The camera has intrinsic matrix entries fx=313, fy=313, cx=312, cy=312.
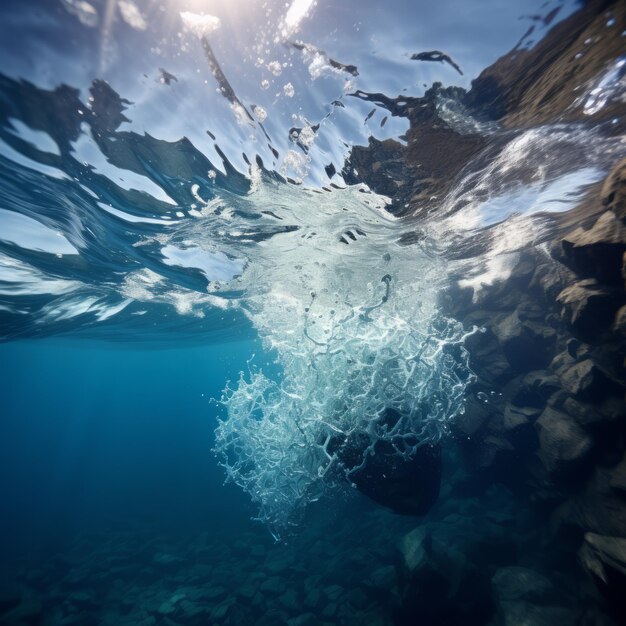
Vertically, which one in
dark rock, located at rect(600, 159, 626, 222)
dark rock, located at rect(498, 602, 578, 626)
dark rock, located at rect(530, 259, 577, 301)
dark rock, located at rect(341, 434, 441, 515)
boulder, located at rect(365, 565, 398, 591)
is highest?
dark rock, located at rect(600, 159, 626, 222)

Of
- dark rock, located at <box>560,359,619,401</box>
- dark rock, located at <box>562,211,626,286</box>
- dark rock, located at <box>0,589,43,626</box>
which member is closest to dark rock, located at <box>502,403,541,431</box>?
dark rock, located at <box>560,359,619,401</box>

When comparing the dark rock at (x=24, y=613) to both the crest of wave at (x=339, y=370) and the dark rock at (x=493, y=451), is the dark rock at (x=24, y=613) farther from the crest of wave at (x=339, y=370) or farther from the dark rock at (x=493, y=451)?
the dark rock at (x=493, y=451)

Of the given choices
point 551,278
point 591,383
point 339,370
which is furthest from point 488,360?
point 339,370

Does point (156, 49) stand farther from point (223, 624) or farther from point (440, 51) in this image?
point (223, 624)

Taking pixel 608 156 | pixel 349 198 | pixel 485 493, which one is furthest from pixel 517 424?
pixel 349 198

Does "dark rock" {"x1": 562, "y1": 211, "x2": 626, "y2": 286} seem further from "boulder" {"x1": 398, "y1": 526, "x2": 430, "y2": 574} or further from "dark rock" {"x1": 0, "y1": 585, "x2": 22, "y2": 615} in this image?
"dark rock" {"x1": 0, "y1": 585, "x2": 22, "y2": 615}

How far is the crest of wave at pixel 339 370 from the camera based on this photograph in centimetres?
869

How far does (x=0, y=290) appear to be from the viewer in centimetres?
1397

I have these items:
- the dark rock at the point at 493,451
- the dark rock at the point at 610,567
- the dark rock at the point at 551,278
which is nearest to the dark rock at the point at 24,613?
the dark rock at the point at 493,451

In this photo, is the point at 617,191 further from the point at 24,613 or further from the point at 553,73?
the point at 24,613

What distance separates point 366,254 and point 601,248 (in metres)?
7.04

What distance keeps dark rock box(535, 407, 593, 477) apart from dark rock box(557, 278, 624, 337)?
2.51 m

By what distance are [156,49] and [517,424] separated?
40.3 ft

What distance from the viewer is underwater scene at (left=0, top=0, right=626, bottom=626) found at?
4.62m
